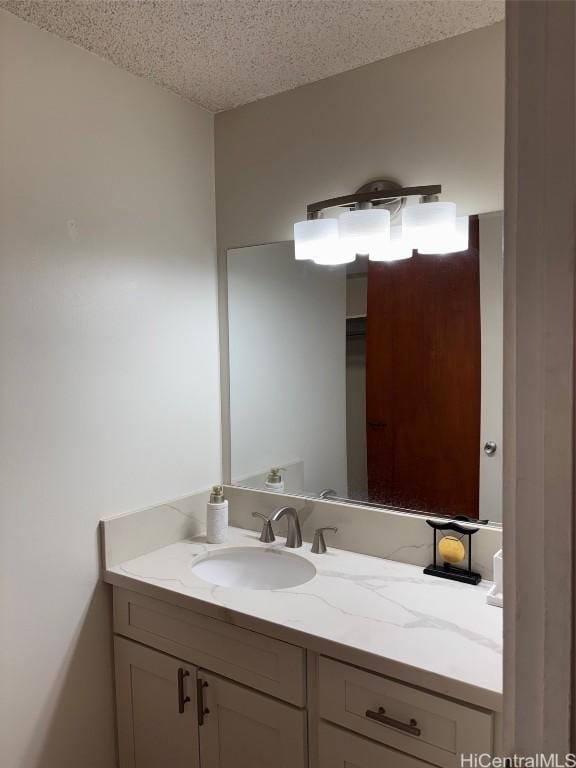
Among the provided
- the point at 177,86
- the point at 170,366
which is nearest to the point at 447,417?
the point at 170,366

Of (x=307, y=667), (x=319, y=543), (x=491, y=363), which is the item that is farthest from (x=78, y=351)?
(x=491, y=363)

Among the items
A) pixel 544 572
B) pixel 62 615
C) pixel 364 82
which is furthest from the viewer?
pixel 364 82

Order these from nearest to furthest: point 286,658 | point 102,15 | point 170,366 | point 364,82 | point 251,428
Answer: point 286,658 → point 102,15 → point 364,82 → point 170,366 → point 251,428

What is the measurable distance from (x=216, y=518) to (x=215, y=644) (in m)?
0.48

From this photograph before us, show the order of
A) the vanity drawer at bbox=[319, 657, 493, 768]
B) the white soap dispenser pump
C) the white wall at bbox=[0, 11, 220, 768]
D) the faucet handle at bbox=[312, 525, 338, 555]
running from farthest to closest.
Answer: the white soap dispenser pump < the faucet handle at bbox=[312, 525, 338, 555] < the white wall at bbox=[0, 11, 220, 768] < the vanity drawer at bbox=[319, 657, 493, 768]

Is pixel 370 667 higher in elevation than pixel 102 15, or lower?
lower

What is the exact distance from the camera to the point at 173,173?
1960mm

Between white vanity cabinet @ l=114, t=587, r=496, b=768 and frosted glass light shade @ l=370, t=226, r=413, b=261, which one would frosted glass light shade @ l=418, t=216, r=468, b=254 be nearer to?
frosted glass light shade @ l=370, t=226, r=413, b=261

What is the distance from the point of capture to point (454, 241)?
1.64 metres

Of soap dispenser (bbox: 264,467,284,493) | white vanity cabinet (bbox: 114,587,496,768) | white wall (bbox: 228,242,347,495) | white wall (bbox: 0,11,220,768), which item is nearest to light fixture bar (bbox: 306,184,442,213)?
white wall (bbox: 228,242,347,495)

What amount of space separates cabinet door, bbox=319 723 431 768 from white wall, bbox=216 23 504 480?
115 cm

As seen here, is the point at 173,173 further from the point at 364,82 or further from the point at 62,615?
the point at 62,615

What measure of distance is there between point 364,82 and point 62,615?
5.92ft

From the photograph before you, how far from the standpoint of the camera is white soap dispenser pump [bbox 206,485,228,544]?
1934mm
